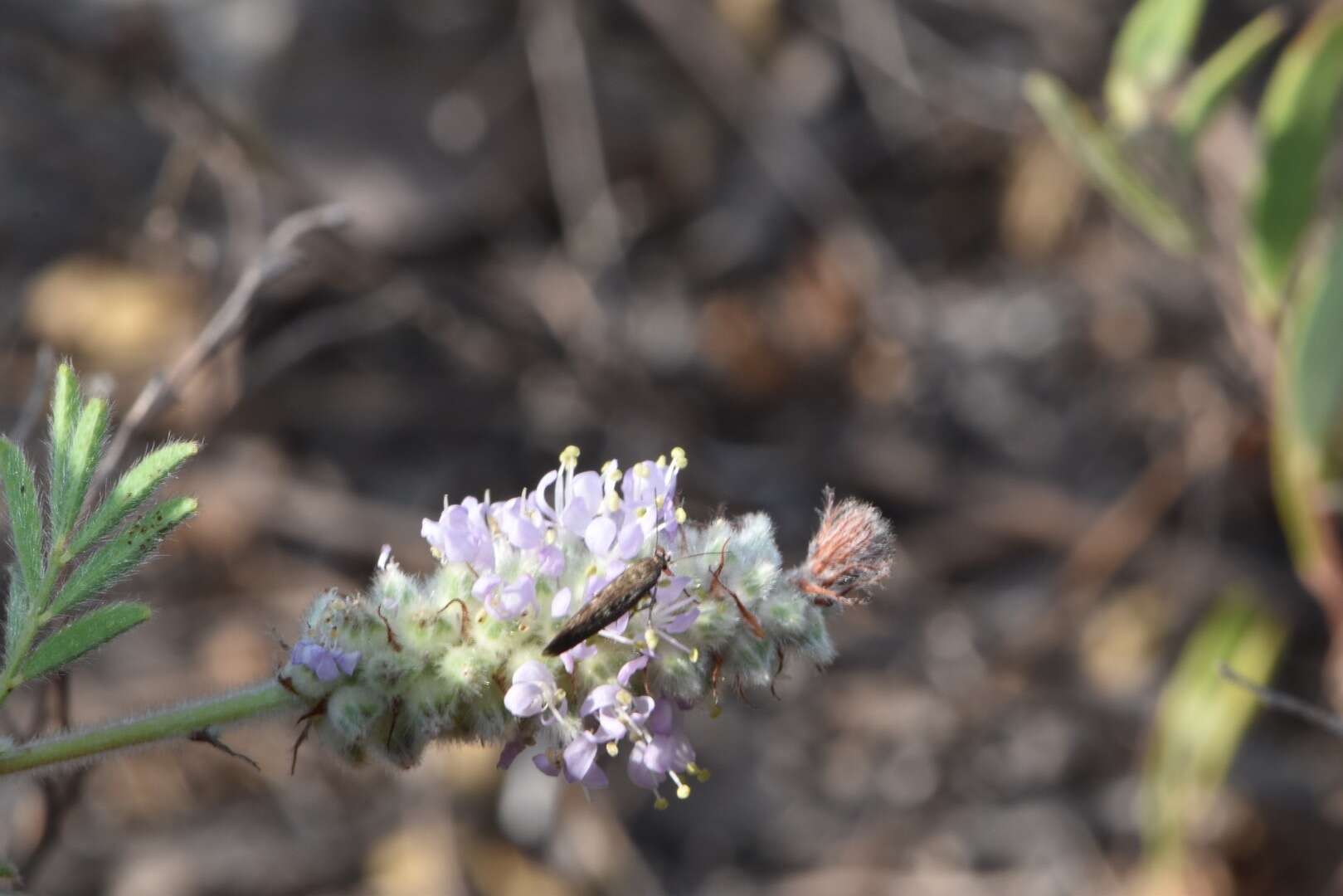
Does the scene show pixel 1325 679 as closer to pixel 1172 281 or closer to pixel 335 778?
pixel 1172 281

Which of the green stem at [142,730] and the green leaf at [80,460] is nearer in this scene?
the green stem at [142,730]

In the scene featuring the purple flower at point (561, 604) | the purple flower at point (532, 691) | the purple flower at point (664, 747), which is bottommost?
the purple flower at point (532, 691)

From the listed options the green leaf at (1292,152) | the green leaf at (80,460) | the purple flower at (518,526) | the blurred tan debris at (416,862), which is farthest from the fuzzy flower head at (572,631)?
the blurred tan debris at (416,862)

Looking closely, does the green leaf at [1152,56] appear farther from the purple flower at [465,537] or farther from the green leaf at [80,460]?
the green leaf at [80,460]

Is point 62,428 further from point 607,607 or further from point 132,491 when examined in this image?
point 607,607

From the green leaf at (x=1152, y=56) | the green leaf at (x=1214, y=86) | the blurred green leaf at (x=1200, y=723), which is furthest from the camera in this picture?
the blurred green leaf at (x=1200, y=723)

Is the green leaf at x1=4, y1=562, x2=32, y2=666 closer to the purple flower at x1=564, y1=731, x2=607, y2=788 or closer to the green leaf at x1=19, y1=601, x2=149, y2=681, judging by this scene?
the green leaf at x1=19, y1=601, x2=149, y2=681

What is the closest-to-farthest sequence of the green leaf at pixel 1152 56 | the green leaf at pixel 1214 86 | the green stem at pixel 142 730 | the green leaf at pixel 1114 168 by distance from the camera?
the green stem at pixel 142 730, the green leaf at pixel 1214 86, the green leaf at pixel 1114 168, the green leaf at pixel 1152 56
